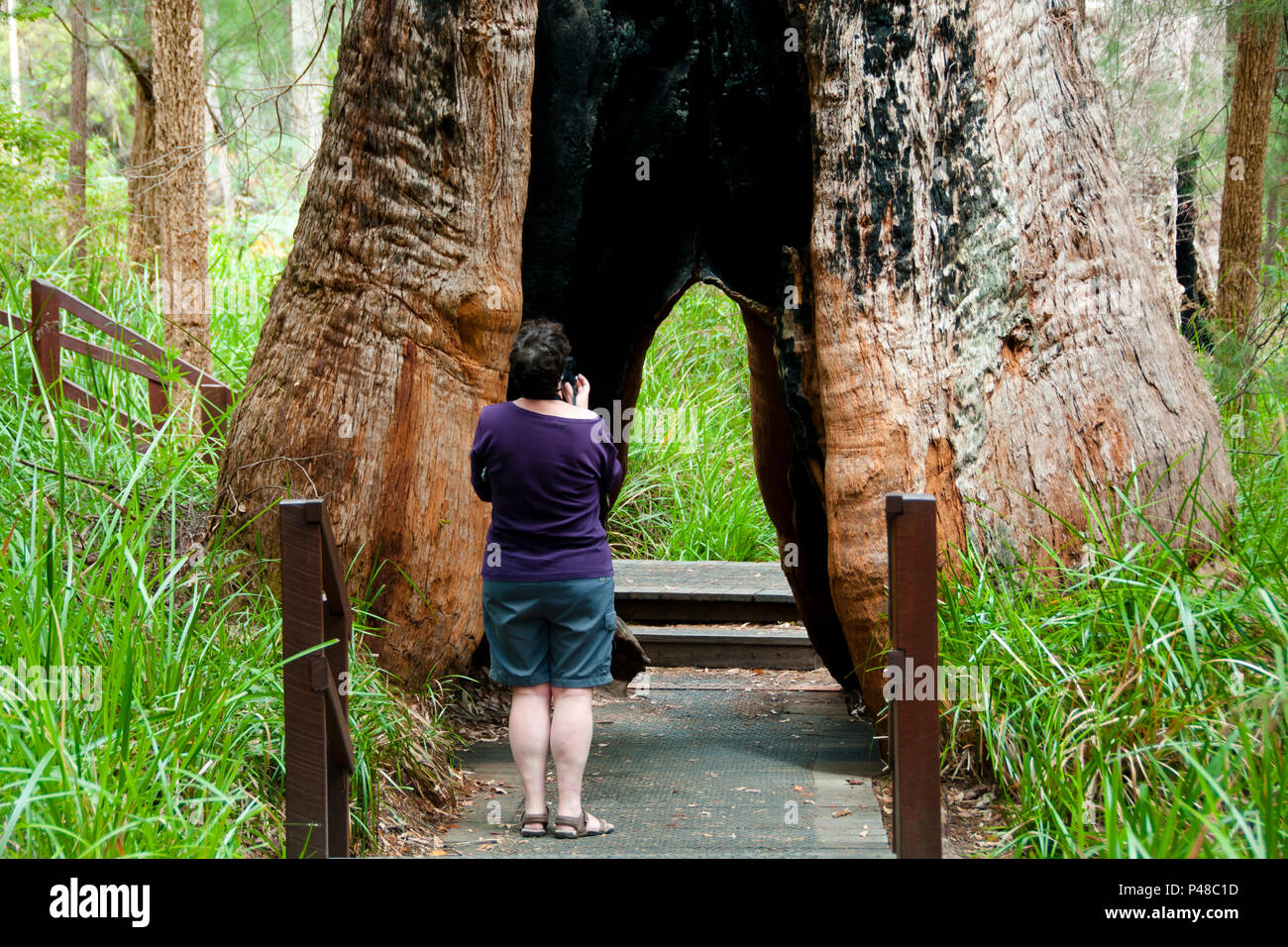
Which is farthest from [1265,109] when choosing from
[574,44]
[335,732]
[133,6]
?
[133,6]

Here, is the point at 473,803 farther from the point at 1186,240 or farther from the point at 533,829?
the point at 1186,240

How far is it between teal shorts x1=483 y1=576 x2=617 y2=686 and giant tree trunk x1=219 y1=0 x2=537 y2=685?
0.89 meters

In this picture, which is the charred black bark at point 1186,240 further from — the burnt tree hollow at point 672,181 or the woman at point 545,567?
the woman at point 545,567

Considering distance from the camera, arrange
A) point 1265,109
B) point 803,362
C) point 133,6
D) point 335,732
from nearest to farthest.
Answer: point 335,732, point 803,362, point 1265,109, point 133,6

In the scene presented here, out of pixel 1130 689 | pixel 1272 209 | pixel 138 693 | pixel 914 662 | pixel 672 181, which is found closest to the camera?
pixel 914 662

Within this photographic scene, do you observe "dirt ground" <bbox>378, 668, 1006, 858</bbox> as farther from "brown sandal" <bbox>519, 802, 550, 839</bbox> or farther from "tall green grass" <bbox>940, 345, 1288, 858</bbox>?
"brown sandal" <bbox>519, 802, 550, 839</bbox>

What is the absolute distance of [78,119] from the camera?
12.2m

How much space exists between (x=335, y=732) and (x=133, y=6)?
475 inches

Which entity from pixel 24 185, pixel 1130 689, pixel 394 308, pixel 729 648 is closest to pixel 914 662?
pixel 1130 689

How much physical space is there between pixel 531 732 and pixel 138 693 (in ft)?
3.89

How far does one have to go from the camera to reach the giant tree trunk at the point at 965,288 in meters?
4.12

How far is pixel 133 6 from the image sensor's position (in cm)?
1223

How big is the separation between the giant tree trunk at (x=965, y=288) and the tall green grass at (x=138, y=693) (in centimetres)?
205

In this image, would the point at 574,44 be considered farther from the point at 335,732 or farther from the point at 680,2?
the point at 335,732
